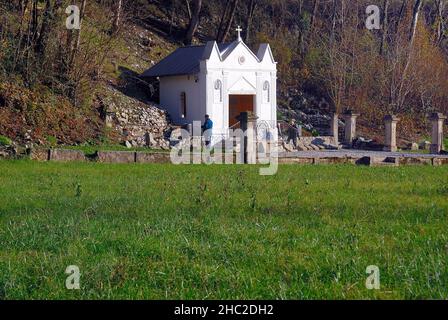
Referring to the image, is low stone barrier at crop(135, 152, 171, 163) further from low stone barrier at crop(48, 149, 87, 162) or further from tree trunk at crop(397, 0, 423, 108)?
tree trunk at crop(397, 0, 423, 108)

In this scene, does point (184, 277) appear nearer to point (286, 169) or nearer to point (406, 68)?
point (286, 169)

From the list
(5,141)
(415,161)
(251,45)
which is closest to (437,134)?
(415,161)

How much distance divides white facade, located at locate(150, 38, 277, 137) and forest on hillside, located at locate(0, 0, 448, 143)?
15.4 ft

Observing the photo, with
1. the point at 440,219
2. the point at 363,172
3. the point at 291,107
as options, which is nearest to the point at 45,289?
the point at 440,219

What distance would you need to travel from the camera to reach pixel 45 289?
26.1ft

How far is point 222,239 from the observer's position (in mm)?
10391

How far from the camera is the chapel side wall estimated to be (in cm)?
4406

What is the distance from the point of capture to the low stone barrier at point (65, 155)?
1039 inches

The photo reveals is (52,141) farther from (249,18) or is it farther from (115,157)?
(249,18)

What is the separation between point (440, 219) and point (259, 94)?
3344 cm

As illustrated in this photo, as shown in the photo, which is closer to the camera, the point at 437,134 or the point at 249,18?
the point at 437,134

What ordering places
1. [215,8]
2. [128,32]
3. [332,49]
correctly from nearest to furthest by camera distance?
[128,32] → [332,49] → [215,8]

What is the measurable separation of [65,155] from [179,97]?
19.9m

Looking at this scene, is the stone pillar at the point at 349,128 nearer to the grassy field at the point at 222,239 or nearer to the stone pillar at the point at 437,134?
the stone pillar at the point at 437,134
